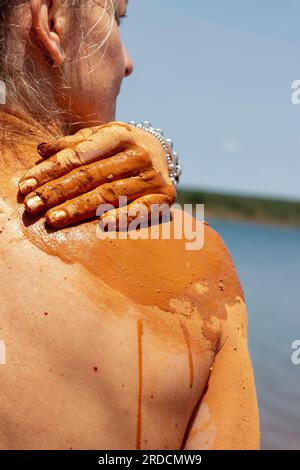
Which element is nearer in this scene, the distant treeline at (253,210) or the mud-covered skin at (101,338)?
the mud-covered skin at (101,338)

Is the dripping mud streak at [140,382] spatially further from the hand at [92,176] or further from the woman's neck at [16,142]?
the woman's neck at [16,142]

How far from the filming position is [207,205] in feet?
192

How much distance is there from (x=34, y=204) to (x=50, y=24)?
433 mm

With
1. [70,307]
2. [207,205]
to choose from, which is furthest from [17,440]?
[207,205]

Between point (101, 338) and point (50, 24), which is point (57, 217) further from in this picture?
point (50, 24)

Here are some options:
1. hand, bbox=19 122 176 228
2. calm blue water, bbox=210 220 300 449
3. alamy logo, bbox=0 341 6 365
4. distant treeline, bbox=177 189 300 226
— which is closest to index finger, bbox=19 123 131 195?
hand, bbox=19 122 176 228

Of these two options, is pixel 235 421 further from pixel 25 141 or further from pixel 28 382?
pixel 25 141

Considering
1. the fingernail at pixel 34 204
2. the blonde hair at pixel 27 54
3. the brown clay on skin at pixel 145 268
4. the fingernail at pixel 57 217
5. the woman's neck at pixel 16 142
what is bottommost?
the brown clay on skin at pixel 145 268

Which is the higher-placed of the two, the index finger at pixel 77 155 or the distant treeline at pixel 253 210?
the index finger at pixel 77 155

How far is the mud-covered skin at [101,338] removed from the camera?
148 cm

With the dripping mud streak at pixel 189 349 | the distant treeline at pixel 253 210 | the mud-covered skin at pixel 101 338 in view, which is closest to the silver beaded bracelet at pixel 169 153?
the mud-covered skin at pixel 101 338

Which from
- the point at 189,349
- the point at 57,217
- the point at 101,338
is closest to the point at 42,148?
the point at 57,217

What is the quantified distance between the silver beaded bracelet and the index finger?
0.94 ft

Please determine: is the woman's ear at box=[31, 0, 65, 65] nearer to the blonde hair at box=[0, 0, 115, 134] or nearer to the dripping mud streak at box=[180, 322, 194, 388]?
the blonde hair at box=[0, 0, 115, 134]
